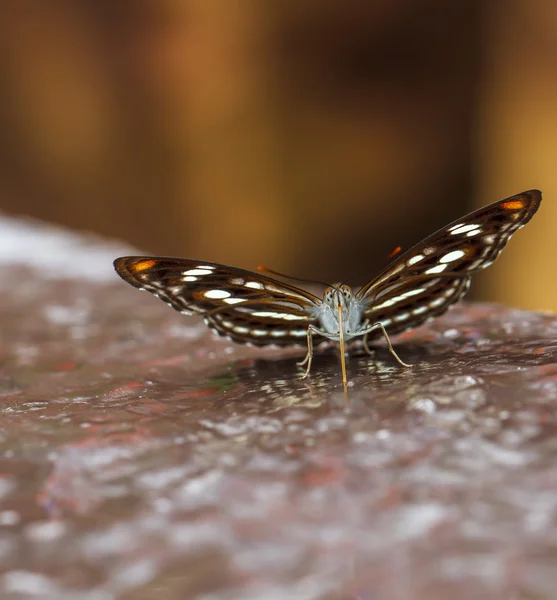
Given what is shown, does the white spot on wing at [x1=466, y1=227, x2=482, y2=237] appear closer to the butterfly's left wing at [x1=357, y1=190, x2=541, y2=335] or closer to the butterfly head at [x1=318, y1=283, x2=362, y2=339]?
the butterfly's left wing at [x1=357, y1=190, x2=541, y2=335]

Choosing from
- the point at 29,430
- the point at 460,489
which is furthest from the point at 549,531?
the point at 29,430

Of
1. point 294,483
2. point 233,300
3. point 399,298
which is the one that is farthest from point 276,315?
point 294,483

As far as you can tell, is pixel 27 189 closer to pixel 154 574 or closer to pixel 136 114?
pixel 136 114

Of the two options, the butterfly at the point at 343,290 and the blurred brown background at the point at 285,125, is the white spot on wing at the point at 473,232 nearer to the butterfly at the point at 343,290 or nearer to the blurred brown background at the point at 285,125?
the butterfly at the point at 343,290

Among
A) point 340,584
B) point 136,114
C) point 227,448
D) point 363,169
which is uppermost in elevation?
point 136,114

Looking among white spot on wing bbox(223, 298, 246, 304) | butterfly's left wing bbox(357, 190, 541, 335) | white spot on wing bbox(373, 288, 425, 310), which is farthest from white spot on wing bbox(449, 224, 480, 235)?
white spot on wing bbox(223, 298, 246, 304)
